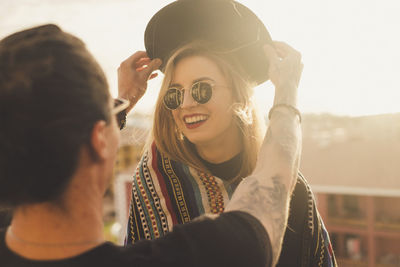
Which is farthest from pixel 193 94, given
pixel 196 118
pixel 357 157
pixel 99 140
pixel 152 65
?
pixel 357 157

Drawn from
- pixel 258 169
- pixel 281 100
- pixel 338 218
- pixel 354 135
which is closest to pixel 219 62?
pixel 281 100

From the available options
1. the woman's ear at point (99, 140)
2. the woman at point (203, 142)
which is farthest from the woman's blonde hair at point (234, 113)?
the woman's ear at point (99, 140)

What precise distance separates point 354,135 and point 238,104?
1628cm

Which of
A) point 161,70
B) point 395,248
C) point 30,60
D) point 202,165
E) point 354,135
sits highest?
point 30,60

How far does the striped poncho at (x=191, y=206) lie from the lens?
2162 millimetres

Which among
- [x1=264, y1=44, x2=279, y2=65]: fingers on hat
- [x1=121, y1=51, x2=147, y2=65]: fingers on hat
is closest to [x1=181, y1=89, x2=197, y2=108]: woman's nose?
[x1=121, y1=51, x2=147, y2=65]: fingers on hat

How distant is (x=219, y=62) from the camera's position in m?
2.39

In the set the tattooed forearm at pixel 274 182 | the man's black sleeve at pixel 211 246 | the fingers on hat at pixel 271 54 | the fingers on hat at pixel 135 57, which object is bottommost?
the man's black sleeve at pixel 211 246

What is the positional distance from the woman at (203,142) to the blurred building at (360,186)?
1311cm

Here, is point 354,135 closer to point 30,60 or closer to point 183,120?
point 183,120

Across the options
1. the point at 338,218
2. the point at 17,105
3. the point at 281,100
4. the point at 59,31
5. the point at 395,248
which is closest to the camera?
the point at 17,105

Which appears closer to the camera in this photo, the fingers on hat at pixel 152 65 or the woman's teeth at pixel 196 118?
the woman's teeth at pixel 196 118

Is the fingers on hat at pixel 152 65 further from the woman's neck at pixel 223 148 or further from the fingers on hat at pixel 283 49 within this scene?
the fingers on hat at pixel 283 49

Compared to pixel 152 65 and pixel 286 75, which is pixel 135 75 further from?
pixel 286 75
